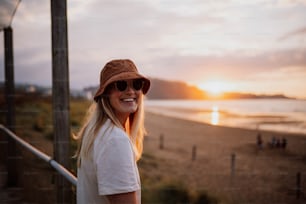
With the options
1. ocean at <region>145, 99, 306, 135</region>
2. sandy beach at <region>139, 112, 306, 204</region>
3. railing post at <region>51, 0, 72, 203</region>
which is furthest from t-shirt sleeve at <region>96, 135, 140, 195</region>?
ocean at <region>145, 99, 306, 135</region>

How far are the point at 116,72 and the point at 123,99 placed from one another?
0.24ft

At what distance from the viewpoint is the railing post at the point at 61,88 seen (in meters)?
1.70

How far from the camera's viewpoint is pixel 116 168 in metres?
0.77

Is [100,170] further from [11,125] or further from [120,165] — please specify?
[11,125]

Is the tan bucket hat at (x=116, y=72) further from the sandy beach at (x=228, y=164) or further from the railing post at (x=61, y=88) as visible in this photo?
the sandy beach at (x=228, y=164)

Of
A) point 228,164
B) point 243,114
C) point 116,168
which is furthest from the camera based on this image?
point 243,114

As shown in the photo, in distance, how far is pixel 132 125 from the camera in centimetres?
109

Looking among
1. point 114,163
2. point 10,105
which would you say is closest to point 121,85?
point 114,163

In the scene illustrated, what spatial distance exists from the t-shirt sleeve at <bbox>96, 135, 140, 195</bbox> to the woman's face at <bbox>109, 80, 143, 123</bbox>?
176 millimetres

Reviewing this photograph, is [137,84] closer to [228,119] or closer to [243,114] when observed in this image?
[228,119]

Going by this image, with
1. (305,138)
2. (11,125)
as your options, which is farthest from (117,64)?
(305,138)

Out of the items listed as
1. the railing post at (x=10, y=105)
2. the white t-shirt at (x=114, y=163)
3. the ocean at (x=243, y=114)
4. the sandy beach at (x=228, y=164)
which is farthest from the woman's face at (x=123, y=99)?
the ocean at (x=243, y=114)

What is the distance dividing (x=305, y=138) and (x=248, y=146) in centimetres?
365

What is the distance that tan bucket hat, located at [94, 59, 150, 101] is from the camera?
953mm
